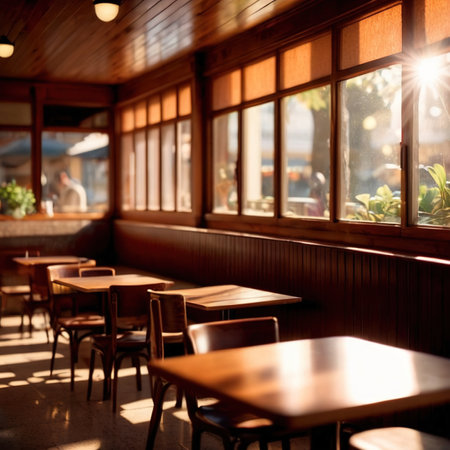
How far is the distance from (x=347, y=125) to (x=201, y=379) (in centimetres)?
362

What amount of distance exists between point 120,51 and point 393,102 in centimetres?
417

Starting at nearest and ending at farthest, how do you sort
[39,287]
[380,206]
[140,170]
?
1. [380,206]
2. [39,287]
3. [140,170]

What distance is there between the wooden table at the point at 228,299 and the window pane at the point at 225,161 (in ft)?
7.48

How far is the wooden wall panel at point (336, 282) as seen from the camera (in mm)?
4316

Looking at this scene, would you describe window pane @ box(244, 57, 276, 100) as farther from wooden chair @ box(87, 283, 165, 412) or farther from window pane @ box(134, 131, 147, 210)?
window pane @ box(134, 131, 147, 210)

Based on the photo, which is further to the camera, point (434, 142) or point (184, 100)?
point (184, 100)

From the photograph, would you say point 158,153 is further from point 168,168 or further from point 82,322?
point 82,322

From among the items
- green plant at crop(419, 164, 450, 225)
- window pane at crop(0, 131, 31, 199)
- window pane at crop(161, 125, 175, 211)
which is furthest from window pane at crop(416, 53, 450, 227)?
window pane at crop(0, 131, 31, 199)

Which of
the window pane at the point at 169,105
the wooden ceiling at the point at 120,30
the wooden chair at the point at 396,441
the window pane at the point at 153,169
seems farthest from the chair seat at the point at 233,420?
the window pane at the point at 153,169

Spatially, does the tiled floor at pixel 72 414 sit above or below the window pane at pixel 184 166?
below

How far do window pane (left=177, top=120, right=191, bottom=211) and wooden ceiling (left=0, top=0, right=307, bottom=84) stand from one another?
0.91m

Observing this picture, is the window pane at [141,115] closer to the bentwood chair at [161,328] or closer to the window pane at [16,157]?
the window pane at [16,157]

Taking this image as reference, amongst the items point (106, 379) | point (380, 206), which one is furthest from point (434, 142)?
point (106, 379)

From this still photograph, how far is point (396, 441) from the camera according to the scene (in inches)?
114
